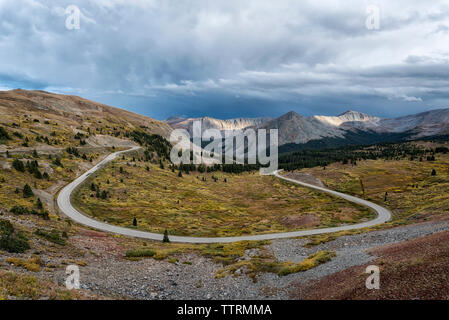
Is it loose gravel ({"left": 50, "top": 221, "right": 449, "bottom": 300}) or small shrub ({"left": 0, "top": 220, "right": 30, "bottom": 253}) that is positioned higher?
small shrub ({"left": 0, "top": 220, "right": 30, "bottom": 253})

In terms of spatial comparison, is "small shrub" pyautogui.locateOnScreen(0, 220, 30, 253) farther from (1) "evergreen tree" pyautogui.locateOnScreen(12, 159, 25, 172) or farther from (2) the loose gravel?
(1) "evergreen tree" pyautogui.locateOnScreen(12, 159, 25, 172)

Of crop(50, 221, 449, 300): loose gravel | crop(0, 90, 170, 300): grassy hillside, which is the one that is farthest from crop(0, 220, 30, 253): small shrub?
crop(50, 221, 449, 300): loose gravel

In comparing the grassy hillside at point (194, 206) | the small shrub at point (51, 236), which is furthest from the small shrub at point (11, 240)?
the grassy hillside at point (194, 206)

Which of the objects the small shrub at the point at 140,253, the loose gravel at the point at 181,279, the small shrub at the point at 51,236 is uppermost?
the small shrub at the point at 51,236

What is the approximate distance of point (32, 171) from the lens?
69.6 m

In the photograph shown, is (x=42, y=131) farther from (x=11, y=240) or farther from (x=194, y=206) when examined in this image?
(x=11, y=240)

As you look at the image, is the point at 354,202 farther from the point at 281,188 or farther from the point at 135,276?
the point at 135,276

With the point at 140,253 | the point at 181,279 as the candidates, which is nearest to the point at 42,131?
the point at 140,253

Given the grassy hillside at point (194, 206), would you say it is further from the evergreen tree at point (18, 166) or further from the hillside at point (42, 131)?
the hillside at point (42, 131)
